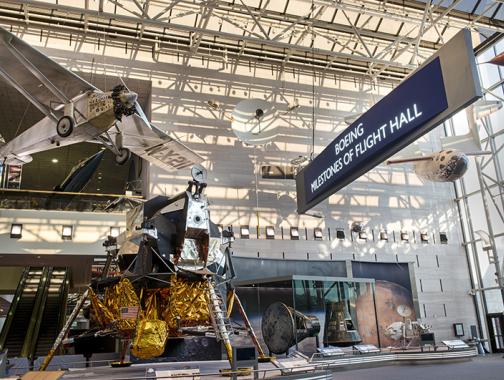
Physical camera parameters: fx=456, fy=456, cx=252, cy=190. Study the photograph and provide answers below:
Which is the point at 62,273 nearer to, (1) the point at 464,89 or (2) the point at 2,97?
(2) the point at 2,97

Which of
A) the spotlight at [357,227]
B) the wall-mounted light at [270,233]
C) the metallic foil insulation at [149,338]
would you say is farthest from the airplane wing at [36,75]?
the spotlight at [357,227]

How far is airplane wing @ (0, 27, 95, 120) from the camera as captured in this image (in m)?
10.8

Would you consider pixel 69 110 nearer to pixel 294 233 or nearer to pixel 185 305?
pixel 185 305

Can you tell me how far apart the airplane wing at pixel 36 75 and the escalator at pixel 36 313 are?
8710mm

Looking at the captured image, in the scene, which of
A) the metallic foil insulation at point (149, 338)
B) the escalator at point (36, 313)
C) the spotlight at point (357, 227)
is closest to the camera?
the metallic foil insulation at point (149, 338)

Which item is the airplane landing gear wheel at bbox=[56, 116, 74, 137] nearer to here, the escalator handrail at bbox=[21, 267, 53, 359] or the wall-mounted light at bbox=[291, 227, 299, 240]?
the escalator handrail at bbox=[21, 267, 53, 359]

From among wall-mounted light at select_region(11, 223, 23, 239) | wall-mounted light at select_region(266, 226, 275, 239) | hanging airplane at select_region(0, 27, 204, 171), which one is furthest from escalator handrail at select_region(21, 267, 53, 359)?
wall-mounted light at select_region(266, 226, 275, 239)

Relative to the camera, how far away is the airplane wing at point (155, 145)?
1401 cm

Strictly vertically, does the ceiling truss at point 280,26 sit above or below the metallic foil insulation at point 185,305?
above

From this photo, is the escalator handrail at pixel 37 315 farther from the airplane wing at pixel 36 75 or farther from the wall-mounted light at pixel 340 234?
the wall-mounted light at pixel 340 234

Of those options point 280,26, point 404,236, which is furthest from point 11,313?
point 404,236

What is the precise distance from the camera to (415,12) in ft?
70.2

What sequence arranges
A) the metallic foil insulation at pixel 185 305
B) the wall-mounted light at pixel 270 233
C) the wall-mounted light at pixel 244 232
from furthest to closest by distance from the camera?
1. the wall-mounted light at pixel 270 233
2. the wall-mounted light at pixel 244 232
3. the metallic foil insulation at pixel 185 305

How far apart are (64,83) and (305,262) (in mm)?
12065
